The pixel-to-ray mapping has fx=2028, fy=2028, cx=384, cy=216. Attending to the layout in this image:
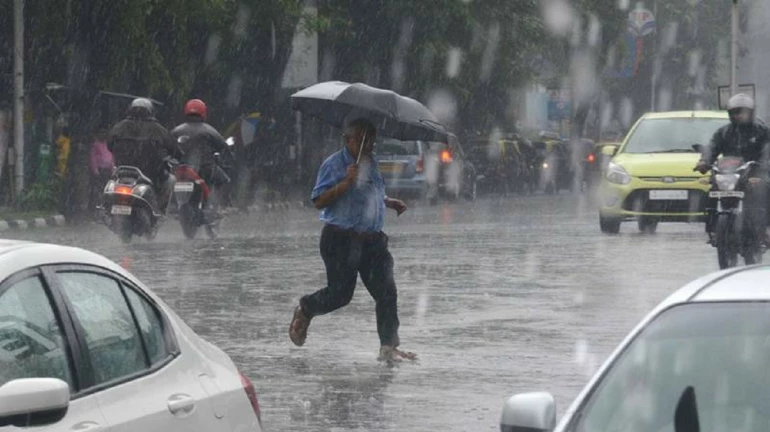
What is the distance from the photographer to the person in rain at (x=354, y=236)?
42.0 feet

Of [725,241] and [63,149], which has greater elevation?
[63,149]

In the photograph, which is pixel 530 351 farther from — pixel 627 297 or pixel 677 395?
pixel 677 395

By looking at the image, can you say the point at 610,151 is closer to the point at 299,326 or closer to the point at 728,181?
the point at 728,181

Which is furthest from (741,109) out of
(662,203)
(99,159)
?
(99,159)

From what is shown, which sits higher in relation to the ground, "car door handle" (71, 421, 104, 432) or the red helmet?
the red helmet

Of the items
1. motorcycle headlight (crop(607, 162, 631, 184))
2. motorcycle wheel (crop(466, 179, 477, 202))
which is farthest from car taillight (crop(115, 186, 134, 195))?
motorcycle wheel (crop(466, 179, 477, 202))

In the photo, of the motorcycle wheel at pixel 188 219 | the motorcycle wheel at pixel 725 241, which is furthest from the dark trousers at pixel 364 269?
the motorcycle wheel at pixel 188 219

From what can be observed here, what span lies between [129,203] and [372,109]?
393 inches

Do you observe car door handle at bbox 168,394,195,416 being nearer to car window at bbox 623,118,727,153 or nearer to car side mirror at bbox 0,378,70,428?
car side mirror at bbox 0,378,70,428

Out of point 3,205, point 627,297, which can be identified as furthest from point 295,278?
point 3,205

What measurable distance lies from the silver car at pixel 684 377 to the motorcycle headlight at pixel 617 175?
20.6 meters

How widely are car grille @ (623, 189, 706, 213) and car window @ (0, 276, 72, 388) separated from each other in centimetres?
2039

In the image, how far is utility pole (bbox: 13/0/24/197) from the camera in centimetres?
3158

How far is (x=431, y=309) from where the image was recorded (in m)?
16.3
